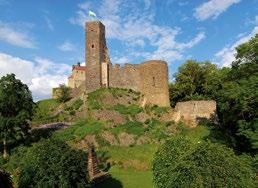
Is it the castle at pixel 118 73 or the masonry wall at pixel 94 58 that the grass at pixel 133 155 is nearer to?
the castle at pixel 118 73

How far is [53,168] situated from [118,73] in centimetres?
3003

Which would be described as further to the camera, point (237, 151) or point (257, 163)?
point (237, 151)

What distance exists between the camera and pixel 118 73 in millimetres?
51562

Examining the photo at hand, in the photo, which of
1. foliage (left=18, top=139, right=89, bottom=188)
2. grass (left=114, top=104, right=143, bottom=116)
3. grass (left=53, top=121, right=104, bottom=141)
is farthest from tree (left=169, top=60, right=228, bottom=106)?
foliage (left=18, top=139, right=89, bottom=188)

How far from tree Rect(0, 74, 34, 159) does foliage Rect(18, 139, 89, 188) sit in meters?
13.6

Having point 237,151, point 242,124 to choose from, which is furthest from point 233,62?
point 237,151

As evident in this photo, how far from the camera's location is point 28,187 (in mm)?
22141

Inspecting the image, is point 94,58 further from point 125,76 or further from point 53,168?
point 53,168

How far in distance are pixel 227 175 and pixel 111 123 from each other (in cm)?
2399

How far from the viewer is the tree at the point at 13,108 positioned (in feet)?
120

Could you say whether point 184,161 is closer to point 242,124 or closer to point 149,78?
point 242,124

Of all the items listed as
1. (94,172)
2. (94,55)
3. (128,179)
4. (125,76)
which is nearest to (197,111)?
(125,76)

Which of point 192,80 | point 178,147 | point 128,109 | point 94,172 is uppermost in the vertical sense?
point 192,80

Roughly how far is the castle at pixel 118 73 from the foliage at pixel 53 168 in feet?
79.8
